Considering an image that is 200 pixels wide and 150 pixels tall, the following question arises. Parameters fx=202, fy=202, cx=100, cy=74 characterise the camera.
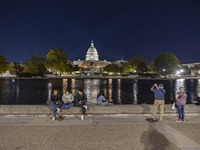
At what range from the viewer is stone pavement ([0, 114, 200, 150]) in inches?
278

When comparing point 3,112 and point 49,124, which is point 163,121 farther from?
point 3,112

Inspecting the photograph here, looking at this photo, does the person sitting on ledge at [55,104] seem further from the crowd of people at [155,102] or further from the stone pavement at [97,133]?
the stone pavement at [97,133]

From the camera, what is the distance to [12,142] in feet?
23.9

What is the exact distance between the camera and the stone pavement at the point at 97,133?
7.07 metres

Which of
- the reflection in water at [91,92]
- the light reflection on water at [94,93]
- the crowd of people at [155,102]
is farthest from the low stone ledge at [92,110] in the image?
the reflection in water at [91,92]

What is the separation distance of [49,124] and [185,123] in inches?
260

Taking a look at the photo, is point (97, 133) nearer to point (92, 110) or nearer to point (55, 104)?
point (92, 110)

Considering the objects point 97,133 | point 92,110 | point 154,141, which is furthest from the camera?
point 92,110

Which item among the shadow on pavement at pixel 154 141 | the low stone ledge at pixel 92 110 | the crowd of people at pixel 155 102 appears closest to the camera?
the shadow on pavement at pixel 154 141

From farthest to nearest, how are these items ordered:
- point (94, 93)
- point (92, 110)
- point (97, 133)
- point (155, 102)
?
point (94, 93), point (92, 110), point (155, 102), point (97, 133)

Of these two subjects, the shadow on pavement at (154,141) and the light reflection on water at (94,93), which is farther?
the light reflection on water at (94,93)

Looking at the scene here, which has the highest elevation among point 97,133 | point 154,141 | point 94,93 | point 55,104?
point 55,104

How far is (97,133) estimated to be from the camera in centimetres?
833

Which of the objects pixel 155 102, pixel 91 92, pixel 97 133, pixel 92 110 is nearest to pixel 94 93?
pixel 91 92
